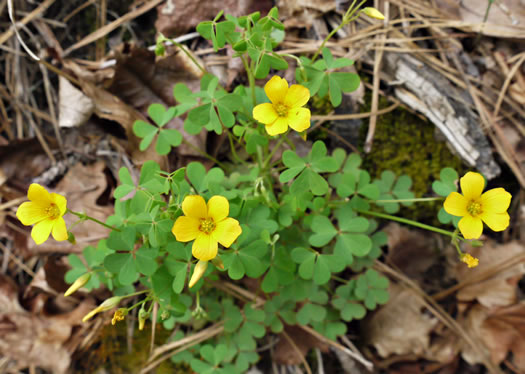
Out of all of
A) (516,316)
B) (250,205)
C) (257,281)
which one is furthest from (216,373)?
(516,316)

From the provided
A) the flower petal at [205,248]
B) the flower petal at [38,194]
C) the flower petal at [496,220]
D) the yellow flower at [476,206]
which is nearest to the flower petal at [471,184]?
the yellow flower at [476,206]

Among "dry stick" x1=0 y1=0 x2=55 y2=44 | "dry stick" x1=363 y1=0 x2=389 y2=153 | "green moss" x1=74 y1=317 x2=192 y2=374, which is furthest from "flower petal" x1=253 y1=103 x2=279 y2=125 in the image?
"dry stick" x1=0 y1=0 x2=55 y2=44

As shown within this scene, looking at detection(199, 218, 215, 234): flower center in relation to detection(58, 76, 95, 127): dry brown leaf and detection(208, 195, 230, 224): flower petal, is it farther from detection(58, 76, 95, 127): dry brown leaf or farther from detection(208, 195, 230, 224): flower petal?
detection(58, 76, 95, 127): dry brown leaf

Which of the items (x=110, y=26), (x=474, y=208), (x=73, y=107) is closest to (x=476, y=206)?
(x=474, y=208)

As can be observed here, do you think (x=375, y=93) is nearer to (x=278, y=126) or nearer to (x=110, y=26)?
(x=278, y=126)

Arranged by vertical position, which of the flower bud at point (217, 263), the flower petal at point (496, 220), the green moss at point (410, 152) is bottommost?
the green moss at point (410, 152)

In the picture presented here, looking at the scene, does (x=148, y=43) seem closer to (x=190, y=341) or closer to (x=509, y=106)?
(x=190, y=341)

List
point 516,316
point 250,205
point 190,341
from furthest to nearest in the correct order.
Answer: point 516,316
point 190,341
point 250,205

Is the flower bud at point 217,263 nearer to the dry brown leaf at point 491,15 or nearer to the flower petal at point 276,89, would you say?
the flower petal at point 276,89
